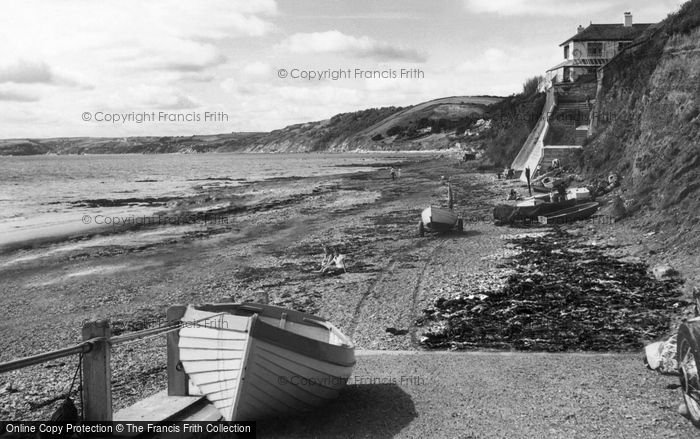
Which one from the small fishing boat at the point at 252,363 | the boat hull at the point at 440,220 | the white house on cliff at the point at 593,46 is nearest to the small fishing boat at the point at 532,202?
the boat hull at the point at 440,220

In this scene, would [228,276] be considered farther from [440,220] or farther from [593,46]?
[593,46]

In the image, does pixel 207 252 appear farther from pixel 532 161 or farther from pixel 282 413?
pixel 532 161

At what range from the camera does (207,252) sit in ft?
90.8

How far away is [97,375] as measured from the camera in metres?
8.02

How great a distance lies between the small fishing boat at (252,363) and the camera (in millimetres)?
8508

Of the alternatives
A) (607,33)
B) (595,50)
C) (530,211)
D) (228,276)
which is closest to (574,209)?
(530,211)

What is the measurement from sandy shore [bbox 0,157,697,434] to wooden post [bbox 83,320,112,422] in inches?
109

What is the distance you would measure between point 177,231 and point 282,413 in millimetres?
27484

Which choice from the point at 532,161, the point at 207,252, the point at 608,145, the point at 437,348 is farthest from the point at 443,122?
the point at 437,348

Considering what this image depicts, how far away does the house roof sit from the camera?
60.9 meters

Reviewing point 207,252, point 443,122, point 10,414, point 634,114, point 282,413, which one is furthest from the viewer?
point 443,122

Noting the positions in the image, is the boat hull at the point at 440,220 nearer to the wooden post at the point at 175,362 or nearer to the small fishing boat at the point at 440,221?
the small fishing boat at the point at 440,221

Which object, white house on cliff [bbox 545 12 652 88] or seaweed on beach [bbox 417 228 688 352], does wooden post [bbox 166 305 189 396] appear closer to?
seaweed on beach [bbox 417 228 688 352]

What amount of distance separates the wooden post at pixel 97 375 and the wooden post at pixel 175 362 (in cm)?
164
